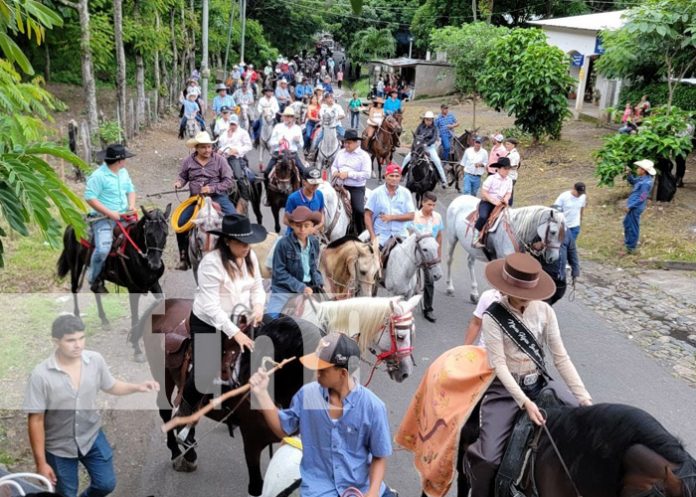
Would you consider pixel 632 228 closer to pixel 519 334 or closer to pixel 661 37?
pixel 661 37

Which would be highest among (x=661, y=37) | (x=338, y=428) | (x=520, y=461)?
(x=661, y=37)

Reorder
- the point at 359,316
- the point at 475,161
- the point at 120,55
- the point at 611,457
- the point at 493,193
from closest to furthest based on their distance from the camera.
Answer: the point at 611,457, the point at 359,316, the point at 493,193, the point at 475,161, the point at 120,55

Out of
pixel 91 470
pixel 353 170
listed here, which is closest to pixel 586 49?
pixel 353 170

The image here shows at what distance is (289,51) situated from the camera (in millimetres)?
50562

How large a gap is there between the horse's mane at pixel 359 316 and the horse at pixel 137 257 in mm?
2900

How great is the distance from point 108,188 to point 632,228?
953 centimetres

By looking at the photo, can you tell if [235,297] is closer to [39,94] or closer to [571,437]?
[39,94]

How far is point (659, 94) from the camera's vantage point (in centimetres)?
2162

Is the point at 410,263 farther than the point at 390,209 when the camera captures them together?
No

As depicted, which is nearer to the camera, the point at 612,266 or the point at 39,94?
the point at 39,94

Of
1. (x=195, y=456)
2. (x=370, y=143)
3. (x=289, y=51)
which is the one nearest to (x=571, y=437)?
(x=195, y=456)

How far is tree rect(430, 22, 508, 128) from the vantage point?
24406 mm

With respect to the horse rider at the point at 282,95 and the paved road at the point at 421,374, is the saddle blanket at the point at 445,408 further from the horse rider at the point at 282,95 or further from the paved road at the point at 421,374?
the horse rider at the point at 282,95

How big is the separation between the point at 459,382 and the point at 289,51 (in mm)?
49275
